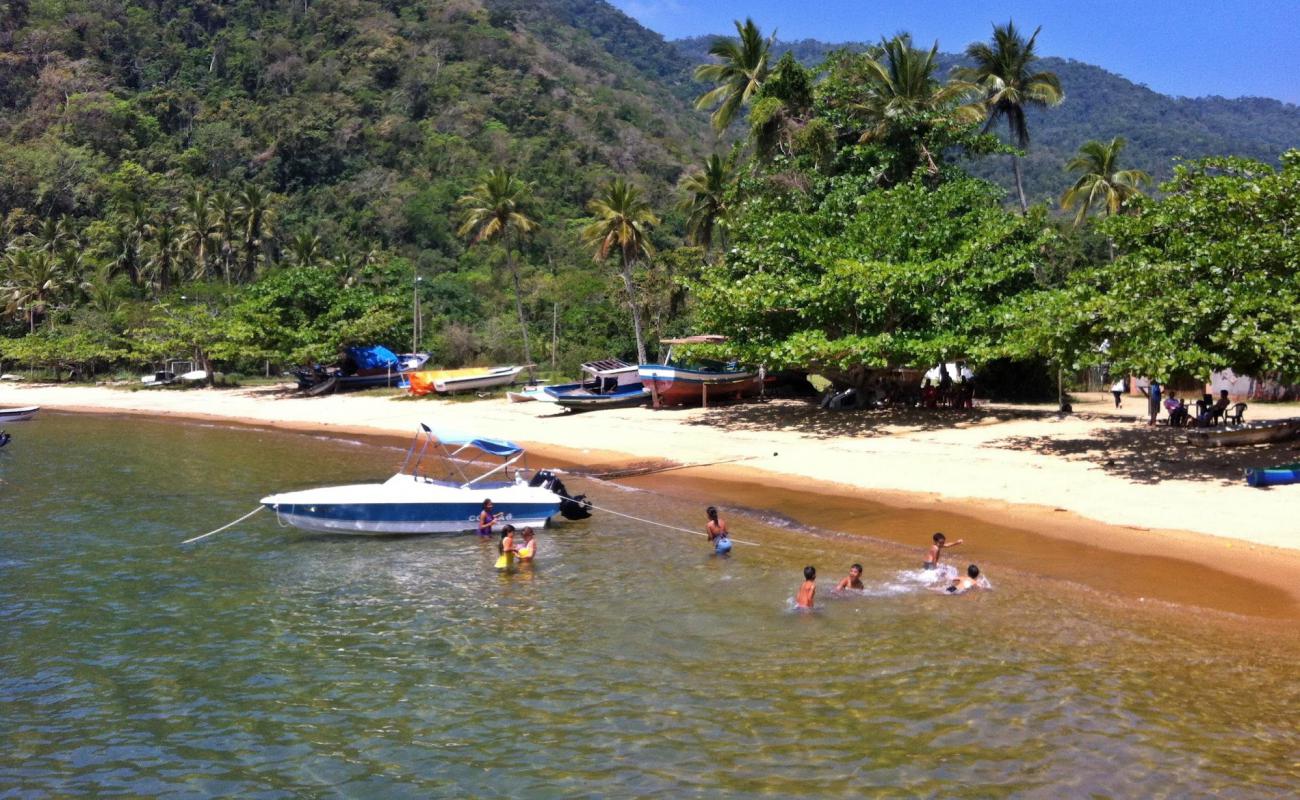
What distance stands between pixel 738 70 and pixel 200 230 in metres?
Result: 48.5

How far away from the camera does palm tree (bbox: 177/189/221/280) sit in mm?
72125

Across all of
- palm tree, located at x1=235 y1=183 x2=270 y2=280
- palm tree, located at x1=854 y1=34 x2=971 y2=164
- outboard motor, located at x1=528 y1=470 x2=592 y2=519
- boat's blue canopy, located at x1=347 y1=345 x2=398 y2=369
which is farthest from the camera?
palm tree, located at x1=235 y1=183 x2=270 y2=280

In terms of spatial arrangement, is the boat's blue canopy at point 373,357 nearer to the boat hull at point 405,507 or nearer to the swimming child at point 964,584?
the boat hull at point 405,507

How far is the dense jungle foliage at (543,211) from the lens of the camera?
21672mm

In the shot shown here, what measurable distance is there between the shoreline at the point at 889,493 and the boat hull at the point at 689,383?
114cm

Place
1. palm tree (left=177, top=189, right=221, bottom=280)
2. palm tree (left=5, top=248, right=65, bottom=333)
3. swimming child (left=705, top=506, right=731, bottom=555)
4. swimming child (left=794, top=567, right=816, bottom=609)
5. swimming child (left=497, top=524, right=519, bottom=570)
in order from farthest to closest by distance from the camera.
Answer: palm tree (left=177, top=189, right=221, bottom=280)
palm tree (left=5, top=248, right=65, bottom=333)
swimming child (left=705, top=506, right=731, bottom=555)
swimming child (left=497, top=524, right=519, bottom=570)
swimming child (left=794, top=567, right=816, bottom=609)

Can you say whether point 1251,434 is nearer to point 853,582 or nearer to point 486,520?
point 853,582

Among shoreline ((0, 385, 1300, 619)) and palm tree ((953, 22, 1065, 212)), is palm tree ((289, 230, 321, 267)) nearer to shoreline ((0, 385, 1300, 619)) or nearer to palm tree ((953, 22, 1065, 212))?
shoreline ((0, 385, 1300, 619))

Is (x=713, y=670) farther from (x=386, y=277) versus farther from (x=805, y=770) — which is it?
(x=386, y=277)

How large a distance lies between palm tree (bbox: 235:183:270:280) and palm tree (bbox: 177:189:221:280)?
6.09 feet

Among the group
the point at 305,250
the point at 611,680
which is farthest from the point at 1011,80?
the point at 305,250

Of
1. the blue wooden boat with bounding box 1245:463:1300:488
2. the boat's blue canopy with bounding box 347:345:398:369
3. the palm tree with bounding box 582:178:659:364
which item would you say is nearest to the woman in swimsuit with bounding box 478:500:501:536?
the blue wooden boat with bounding box 1245:463:1300:488

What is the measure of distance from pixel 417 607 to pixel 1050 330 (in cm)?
1412

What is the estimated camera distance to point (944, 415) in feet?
95.8
